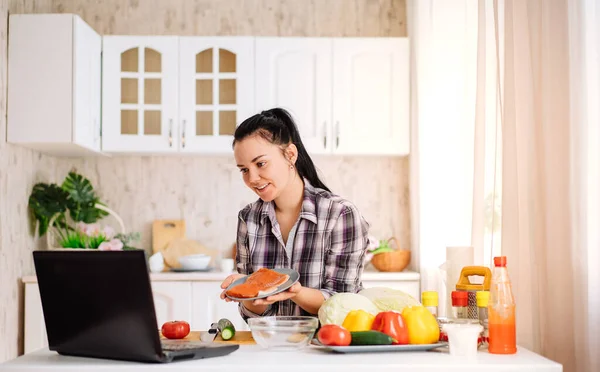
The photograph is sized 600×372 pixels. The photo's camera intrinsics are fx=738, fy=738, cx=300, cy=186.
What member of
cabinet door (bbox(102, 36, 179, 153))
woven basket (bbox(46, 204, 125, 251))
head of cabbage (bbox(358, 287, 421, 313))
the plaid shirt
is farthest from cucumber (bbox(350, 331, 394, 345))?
woven basket (bbox(46, 204, 125, 251))

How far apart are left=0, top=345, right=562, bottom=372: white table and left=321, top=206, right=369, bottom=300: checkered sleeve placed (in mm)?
672

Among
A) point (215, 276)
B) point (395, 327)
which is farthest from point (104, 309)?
point (215, 276)

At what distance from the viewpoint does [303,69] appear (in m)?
4.18

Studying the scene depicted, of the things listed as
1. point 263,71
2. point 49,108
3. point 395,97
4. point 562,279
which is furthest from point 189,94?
point 562,279

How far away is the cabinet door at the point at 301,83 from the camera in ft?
Result: 13.6

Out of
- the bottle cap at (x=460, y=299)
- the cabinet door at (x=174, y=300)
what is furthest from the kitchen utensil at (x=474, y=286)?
the cabinet door at (x=174, y=300)

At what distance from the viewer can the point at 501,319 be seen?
1625 mm

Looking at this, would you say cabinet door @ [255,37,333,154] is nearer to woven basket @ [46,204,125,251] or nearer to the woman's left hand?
woven basket @ [46,204,125,251]

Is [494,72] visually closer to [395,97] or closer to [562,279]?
[562,279]

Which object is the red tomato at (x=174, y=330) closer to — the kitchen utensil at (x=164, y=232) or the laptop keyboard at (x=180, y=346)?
the laptop keyboard at (x=180, y=346)

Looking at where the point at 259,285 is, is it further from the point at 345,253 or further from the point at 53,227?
the point at 53,227

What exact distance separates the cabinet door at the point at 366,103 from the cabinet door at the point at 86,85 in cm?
133

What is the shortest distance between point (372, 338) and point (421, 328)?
12 centimetres

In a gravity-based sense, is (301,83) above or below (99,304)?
above
